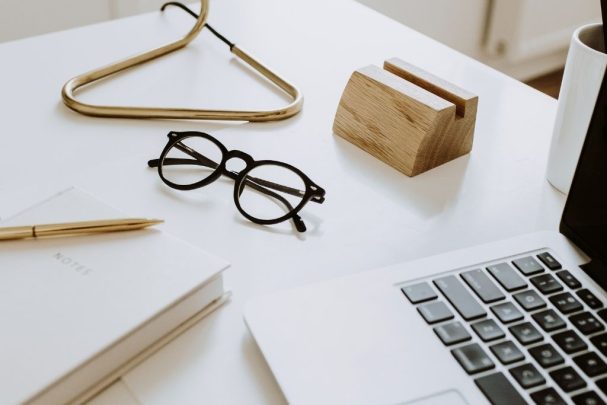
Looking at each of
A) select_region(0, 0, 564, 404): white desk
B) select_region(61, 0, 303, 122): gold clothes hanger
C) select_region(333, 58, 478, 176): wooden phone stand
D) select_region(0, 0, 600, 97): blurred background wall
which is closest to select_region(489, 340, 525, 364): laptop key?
select_region(0, 0, 564, 404): white desk

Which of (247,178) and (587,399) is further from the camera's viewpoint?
(247,178)

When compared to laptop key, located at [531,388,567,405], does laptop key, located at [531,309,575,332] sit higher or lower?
higher

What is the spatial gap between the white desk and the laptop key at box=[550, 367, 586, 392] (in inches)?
6.5

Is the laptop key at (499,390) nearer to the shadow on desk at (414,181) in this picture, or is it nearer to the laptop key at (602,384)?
the laptop key at (602,384)

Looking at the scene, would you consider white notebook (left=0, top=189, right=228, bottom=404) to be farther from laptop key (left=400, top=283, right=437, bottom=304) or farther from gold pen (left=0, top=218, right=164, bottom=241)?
laptop key (left=400, top=283, right=437, bottom=304)

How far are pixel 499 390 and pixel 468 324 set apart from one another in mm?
55

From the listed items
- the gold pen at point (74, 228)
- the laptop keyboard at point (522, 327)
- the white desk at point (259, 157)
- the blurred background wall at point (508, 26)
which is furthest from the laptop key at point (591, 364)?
the blurred background wall at point (508, 26)

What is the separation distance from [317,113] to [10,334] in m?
0.43

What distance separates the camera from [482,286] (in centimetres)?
47

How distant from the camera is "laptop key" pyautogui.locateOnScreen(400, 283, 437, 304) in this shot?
0.47 metres

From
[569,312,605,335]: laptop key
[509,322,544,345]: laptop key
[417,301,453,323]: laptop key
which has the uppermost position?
[569,312,605,335]: laptop key

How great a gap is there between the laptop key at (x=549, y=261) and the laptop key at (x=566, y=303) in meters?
0.03

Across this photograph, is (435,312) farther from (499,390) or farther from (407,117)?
(407,117)

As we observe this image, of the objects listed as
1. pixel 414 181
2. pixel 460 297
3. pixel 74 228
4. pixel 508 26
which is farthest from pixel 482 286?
pixel 508 26
